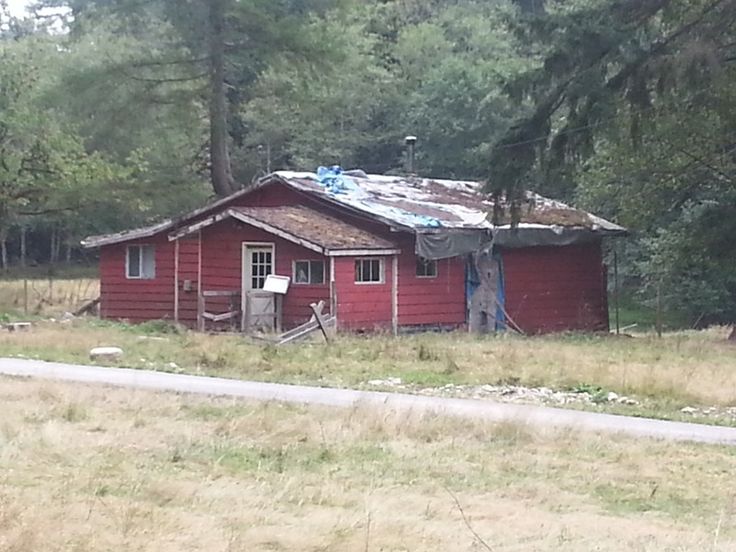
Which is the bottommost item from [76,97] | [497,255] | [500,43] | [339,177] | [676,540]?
[676,540]

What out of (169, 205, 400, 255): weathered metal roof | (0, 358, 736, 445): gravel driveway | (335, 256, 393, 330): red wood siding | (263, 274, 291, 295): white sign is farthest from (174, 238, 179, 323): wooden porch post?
(0, 358, 736, 445): gravel driveway

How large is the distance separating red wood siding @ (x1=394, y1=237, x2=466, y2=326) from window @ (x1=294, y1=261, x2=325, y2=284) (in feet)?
7.11

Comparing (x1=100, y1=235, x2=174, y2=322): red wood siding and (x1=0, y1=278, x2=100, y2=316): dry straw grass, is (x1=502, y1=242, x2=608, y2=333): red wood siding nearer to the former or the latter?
(x1=100, y1=235, x2=174, y2=322): red wood siding

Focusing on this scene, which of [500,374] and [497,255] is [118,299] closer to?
[497,255]

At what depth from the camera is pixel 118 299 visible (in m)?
35.8

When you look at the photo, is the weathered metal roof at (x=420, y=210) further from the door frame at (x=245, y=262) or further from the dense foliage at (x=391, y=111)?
the door frame at (x=245, y=262)

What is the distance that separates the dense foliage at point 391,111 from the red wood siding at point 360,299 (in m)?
4.11

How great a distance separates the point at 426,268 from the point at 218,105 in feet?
39.9

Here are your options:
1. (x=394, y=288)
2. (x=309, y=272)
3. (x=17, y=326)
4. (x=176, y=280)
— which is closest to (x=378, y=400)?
(x=17, y=326)

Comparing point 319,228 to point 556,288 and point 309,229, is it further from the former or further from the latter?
point 556,288

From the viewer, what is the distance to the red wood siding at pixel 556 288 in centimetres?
3525

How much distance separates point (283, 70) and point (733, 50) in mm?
19214

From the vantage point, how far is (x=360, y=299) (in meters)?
31.5

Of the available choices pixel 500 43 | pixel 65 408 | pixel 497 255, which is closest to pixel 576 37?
pixel 497 255
